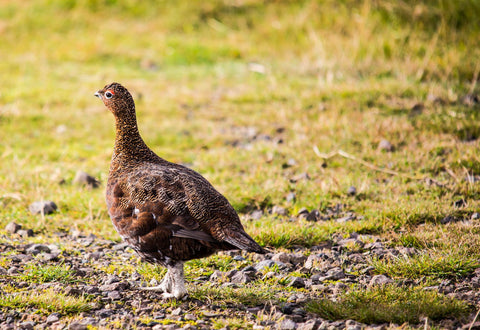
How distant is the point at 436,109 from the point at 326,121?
5.94ft

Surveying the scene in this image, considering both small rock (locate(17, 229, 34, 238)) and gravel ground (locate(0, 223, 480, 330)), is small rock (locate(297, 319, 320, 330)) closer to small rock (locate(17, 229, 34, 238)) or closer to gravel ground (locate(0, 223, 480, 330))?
gravel ground (locate(0, 223, 480, 330))

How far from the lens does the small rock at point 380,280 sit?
15.3 ft

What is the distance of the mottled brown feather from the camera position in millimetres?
4258

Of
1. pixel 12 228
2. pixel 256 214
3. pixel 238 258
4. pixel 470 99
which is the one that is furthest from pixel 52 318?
pixel 470 99

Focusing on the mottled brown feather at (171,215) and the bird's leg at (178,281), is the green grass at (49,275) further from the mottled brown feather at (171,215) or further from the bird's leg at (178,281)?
the bird's leg at (178,281)

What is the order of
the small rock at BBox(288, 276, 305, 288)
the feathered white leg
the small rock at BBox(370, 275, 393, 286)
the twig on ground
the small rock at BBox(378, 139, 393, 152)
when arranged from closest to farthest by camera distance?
the feathered white leg, the small rock at BBox(370, 275, 393, 286), the small rock at BBox(288, 276, 305, 288), the twig on ground, the small rock at BBox(378, 139, 393, 152)

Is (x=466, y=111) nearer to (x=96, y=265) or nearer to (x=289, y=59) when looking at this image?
(x=289, y=59)

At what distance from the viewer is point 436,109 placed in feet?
29.9

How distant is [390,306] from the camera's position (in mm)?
4172

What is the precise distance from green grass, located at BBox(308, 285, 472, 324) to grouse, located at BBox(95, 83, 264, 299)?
75 centimetres

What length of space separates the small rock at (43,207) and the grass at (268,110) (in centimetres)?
15

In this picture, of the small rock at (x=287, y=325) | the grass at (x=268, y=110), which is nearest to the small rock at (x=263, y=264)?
the grass at (x=268, y=110)

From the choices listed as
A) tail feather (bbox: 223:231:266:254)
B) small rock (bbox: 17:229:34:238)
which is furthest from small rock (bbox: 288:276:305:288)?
small rock (bbox: 17:229:34:238)

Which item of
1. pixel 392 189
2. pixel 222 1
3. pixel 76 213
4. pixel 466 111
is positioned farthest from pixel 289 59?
pixel 76 213
